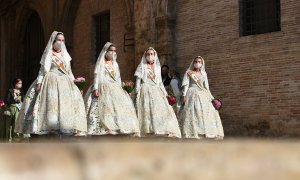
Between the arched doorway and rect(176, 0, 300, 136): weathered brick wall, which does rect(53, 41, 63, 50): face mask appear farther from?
the arched doorway

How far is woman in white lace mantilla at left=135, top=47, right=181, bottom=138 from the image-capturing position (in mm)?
8508

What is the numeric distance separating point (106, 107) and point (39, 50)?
1337cm

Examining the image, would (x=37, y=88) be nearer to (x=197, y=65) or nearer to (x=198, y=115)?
(x=198, y=115)

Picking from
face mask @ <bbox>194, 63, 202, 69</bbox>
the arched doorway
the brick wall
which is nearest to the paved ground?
face mask @ <bbox>194, 63, 202, 69</bbox>

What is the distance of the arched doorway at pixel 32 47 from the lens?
2094cm

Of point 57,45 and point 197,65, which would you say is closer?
point 57,45

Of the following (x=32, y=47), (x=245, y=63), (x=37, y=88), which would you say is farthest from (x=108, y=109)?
(x=32, y=47)

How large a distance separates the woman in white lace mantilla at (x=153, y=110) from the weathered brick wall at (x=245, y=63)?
236 cm

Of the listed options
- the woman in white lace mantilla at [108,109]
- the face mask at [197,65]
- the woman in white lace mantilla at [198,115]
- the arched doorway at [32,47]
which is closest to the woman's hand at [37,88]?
the woman in white lace mantilla at [108,109]

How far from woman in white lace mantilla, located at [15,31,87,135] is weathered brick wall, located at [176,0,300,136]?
12.9 feet

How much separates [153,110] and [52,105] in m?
1.71

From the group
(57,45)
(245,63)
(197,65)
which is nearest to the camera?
(57,45)

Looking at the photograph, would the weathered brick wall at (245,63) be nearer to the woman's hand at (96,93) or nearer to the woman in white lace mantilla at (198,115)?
the woman in white lace mantilla at (198,115)

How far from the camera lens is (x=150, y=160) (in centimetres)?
62
